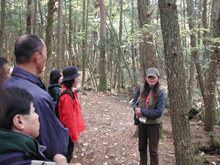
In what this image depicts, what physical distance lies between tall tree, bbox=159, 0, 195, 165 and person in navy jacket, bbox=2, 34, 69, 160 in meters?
1.74

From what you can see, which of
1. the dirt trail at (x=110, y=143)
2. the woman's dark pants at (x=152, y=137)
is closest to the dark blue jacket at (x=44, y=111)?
the woman's dark pants at (x=152, y=137)

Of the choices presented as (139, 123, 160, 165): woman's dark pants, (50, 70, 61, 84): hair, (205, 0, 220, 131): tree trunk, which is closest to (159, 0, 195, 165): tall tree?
(139, 123, 160, 165): woman's dark pants

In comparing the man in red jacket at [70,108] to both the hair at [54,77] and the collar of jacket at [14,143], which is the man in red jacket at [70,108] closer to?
the hair at [54,77]

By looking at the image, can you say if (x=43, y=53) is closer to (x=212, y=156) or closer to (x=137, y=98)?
(x=137, y=98)

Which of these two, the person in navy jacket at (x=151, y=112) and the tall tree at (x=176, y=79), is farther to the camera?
the person in navy jacket at (x=151, y=112)

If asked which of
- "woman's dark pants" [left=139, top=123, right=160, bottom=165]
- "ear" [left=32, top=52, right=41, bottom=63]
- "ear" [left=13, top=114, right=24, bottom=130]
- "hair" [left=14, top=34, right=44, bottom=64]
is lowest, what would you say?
"woman's dark pants" [left=139, top=123, right=160, bottom=165]

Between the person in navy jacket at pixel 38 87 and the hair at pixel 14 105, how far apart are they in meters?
0.31

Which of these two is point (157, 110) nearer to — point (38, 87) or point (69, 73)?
point (69, 73)

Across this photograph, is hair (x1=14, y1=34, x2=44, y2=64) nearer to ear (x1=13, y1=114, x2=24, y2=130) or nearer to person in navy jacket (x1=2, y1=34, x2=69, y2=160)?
person in navy jacket (x1=2, y1=34, x2=69, y2=160)

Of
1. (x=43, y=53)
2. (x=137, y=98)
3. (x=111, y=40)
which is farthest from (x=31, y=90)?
(x=111, y=40)

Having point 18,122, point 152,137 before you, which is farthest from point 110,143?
point 18,122

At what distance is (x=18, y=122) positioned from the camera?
111 centimetres

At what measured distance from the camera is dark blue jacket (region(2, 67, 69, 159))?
1500mm

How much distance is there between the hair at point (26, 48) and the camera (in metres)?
1.68
